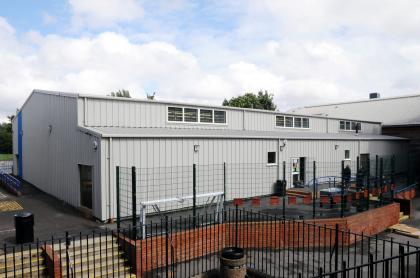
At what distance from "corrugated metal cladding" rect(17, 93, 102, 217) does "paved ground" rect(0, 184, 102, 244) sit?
50 cm

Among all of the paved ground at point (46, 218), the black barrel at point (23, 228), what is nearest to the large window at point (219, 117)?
the paved ground at point (46, 218)

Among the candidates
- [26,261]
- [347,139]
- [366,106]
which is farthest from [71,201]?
[366,106]

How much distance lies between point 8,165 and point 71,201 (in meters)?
22.4

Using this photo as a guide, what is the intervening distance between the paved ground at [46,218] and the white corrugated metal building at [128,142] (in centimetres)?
50

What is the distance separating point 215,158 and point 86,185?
19.1 ft

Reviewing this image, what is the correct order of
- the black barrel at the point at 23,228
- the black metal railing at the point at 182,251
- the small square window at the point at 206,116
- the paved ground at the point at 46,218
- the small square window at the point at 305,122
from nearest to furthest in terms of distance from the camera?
A: the black metal railing at the point at 182,251
the black barrel at the point at 23,228
the paved ground at the point at 46,218
the small square window at the point at 206,116
the small square window at the point at 305,122

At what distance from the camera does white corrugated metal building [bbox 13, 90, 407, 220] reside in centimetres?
1273

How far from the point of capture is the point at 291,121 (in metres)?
25.0

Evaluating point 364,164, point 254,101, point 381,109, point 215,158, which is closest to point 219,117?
point 215,158

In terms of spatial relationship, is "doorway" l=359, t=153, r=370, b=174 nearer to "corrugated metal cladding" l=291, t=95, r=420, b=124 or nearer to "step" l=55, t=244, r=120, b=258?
"corrugated metal cladding" l=291, t=95, r=420, b=124

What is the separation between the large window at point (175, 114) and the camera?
17531mm

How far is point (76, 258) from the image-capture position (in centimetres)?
923

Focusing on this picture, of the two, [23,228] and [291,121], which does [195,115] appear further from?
[23,228]

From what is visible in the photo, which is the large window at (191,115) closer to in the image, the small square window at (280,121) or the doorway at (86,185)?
the doorway at (86,185)
